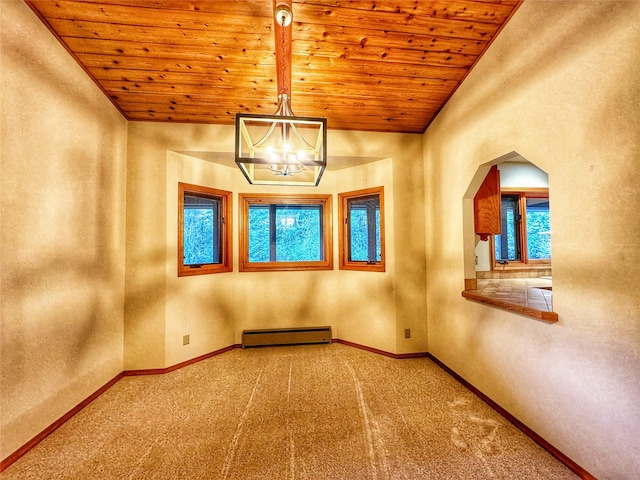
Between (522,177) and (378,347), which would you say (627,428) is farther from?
(522,177)

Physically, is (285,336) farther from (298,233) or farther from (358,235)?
(358,235)

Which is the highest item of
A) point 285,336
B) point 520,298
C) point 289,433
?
point 520,298

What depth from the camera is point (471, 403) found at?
2133 millimetres

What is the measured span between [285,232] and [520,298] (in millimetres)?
2701

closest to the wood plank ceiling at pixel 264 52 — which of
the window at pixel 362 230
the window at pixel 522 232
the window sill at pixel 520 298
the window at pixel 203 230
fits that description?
the window at pixel 203 230

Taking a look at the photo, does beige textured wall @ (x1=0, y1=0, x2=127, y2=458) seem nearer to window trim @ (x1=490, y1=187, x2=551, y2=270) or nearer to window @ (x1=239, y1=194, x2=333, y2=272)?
window @ (x1=239, y1=194, x2=333, y2=272)

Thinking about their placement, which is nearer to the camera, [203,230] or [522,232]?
[203,230]

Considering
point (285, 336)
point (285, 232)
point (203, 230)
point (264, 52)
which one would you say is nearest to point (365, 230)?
point (285, 232)

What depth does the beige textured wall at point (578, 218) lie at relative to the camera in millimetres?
1250

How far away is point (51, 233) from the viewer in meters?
1.88

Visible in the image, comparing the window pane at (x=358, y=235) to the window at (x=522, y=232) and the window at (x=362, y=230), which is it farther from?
the window at (x=522, y=232)

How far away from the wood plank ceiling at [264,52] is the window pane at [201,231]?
96 cm

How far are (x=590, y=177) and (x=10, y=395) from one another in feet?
11.8

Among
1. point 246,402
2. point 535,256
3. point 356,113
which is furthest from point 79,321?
point 535,256
